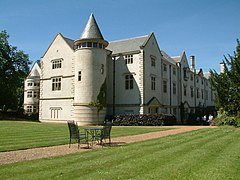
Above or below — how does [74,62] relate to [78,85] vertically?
above

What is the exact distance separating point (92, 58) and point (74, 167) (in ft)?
83.7

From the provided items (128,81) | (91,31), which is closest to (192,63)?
(128,81)

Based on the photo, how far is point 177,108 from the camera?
1750 inches

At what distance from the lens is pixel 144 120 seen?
3053 cm

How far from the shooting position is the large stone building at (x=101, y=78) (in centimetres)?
3216

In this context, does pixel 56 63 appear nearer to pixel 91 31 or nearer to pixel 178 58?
pixel 91 31

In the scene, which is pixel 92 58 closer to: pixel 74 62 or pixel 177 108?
pixel 74 62

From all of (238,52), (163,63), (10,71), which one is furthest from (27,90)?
(238,52)

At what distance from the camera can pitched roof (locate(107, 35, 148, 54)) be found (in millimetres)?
35450

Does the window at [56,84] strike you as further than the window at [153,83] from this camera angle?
Yes

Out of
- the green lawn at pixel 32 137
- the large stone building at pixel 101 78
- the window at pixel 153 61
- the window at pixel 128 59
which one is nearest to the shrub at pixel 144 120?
the large stone building at pixel 101 78

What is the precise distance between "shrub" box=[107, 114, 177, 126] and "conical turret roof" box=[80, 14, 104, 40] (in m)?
10.7

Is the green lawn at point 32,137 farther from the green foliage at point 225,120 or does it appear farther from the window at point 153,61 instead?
the window at point 153,61

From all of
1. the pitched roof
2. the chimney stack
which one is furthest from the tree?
the chimney stack
